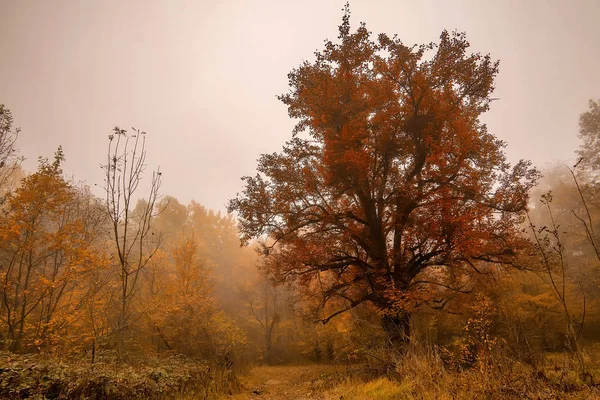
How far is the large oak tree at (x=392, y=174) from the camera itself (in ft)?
29.2

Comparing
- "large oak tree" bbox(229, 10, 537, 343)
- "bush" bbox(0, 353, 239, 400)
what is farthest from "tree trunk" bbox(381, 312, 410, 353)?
"bush" bbox(0, 353, 239, 400)

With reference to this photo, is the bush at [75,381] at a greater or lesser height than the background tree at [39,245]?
lesser

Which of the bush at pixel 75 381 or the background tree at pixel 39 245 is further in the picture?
the background tree at pixel 39 245

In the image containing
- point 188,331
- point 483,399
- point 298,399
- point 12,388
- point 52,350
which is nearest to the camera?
point 483,399

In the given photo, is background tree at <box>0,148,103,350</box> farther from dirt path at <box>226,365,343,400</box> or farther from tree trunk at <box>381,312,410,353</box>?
tree trunk at <box>381,312,410,353</box>

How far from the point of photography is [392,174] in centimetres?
1035

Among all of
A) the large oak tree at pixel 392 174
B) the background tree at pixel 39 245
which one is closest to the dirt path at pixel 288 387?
the large oak tree at pixel 392 174

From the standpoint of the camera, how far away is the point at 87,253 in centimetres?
901

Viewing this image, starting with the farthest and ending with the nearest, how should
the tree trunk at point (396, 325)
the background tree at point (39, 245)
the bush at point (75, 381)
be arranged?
the tree trunk at point (396, 325), the background tree at point (39, 245), the bush at point (75, 381)

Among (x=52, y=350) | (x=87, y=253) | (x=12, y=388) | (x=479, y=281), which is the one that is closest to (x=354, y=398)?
(x=12, y=388)

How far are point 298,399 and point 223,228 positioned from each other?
29.3 metres

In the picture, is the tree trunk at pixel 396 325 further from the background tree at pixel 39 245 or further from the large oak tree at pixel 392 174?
the background tree at pixel 39 245

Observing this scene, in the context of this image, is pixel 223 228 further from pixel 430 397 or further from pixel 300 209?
pixel 430 397

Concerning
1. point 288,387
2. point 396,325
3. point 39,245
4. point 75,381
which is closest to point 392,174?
point 396,325
